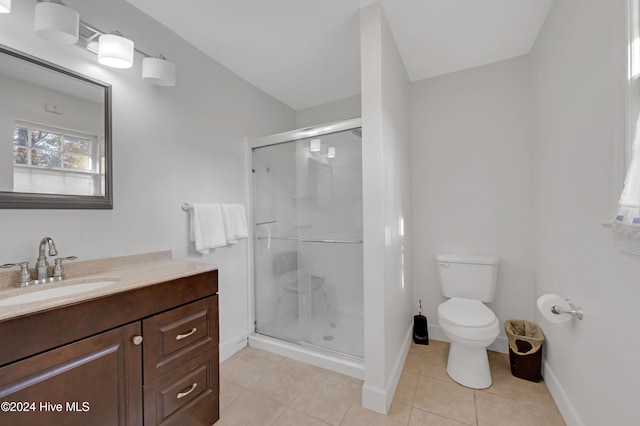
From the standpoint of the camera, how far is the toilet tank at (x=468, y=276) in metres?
2.15

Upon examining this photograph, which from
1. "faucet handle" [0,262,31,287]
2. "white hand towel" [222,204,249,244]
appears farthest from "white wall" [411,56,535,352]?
"faucet handle" [0,262,31,287]

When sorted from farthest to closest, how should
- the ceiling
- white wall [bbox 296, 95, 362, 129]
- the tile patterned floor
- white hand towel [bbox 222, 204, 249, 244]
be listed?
1. white wall [bbox 296, 95, 362, 129]
2. white hand towel [bbox 222, 204, 249, 244]
3. the ceiling
4. the tile patterned floor

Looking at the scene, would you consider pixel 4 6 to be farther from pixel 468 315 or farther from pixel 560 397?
pixel 560 397

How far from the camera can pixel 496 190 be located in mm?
2258

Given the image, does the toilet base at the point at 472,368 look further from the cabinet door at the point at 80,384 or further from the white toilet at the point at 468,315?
the cabinet door at the point at 80,384

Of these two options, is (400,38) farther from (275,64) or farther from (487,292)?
(487,292)

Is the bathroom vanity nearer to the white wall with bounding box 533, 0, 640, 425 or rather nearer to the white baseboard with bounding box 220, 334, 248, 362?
the white baseboard with bounding box 220, 334, 248, 362

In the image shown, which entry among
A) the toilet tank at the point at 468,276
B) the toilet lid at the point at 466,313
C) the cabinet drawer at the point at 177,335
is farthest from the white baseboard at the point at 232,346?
the toilet tank at the point at 468,276

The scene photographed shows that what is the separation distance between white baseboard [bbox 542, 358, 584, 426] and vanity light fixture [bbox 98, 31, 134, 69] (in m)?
2.97

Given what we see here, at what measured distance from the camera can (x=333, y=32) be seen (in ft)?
6.09

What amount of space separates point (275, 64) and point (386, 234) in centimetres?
174

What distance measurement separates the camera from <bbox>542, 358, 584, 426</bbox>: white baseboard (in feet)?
4.49

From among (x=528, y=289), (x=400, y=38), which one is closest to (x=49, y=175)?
(x=400, y=38)

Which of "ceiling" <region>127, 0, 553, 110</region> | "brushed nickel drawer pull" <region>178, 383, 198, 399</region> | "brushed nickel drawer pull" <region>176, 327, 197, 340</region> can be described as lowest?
"brushed nickel drawer pull" <region>178, 383, 198, 399</region>
